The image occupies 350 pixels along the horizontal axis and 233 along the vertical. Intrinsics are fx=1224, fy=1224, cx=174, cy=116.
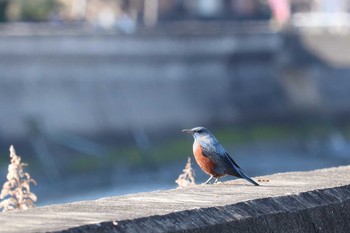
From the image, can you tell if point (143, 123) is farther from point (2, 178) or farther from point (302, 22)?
point (302, 22)

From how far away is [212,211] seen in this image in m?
4.39

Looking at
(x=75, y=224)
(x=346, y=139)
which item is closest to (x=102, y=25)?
(x=346, y=139)

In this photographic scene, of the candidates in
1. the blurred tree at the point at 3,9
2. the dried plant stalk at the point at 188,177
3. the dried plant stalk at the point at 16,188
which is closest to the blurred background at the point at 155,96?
the blurred tree at the point at 3,9

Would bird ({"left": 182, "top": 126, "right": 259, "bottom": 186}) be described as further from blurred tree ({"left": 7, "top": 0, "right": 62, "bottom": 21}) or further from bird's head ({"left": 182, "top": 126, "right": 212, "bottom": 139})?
blurred tree ({"left": 7, "top": 0, "right": 62, "bottom": 21})

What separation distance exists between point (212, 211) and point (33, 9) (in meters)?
40.3

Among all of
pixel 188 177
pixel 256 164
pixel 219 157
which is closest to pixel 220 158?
pixel 219 157

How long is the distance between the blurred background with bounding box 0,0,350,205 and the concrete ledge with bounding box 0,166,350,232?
23710mm

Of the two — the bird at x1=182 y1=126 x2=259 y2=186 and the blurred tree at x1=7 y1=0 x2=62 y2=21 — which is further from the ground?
the blurred tree at x1=7 y1=0 x2=62 y2=21

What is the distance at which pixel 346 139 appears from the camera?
3947cm

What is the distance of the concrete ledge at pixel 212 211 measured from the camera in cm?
408

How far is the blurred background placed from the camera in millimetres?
32781

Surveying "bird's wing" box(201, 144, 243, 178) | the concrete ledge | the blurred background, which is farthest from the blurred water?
the concrete ledge

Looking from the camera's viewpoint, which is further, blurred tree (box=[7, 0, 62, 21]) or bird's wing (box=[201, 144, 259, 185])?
blurred tree (box=[7, 0, 62, 21])

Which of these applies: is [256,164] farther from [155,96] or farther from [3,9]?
[3,9]
